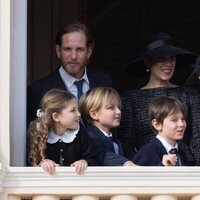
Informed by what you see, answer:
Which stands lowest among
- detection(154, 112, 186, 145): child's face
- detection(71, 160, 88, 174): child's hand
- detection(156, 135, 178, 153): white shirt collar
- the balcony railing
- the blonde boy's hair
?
the balcony railing

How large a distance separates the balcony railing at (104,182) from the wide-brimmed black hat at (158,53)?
39.0 inches

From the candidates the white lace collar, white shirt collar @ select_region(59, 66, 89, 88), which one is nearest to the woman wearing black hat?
white shirt collar @ select_region(59, 66, 89, 88)

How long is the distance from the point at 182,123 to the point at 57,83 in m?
0.77

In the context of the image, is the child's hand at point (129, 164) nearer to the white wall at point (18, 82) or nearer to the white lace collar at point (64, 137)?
the white lace collar at point (64, 137)

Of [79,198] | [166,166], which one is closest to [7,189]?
[79,198]

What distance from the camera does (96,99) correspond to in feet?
24.2

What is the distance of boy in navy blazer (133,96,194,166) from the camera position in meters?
7.25

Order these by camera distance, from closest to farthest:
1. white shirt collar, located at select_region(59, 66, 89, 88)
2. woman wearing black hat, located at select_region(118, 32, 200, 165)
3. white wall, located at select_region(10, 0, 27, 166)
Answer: white wall, located at select_region(10, 0, 27, 166) < woman wearing black hat, located at select_region(118, 32, 200, 165) < white shirt collar, located at select_region(59, 66, 89, 88)

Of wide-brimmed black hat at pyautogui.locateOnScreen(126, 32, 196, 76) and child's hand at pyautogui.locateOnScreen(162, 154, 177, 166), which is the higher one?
wide-brimmed black hat at pyautogui.locateOnScreen(126, 32, 196, 76)

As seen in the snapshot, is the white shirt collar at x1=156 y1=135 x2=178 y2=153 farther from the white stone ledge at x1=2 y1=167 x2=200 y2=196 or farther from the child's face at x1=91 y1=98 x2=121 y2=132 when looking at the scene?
the white stone ledge at x1=2 y1=167 x2=200 y2=196

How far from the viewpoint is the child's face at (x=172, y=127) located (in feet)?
24.0

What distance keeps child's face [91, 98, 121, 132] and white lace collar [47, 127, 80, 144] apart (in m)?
0.23

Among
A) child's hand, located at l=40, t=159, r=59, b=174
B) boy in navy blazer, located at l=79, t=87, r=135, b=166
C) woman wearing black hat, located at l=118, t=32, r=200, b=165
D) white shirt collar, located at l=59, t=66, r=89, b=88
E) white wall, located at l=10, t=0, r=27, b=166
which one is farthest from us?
white shirt collar, located at l=59, t=66, r=89, b=88

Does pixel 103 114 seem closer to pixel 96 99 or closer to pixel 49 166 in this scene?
pixel 96 99
